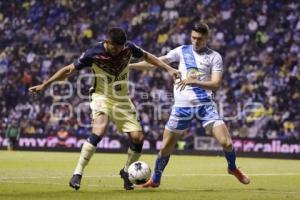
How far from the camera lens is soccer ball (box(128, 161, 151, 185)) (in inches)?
498

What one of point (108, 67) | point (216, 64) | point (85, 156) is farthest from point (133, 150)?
point (216, 64)

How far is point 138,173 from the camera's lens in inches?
498

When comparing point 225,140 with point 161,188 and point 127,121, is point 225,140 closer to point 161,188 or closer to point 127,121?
point 161,188

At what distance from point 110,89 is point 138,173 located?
141 centimetres

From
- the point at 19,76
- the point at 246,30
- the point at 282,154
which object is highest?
the point at 246,30

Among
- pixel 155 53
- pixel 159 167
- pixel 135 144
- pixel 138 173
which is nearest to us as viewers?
pixel 138 173

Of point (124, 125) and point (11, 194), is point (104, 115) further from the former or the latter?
point (11, 194)

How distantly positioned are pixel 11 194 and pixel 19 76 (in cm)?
2629

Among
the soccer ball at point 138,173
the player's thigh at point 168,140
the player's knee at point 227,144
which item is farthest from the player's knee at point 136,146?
the player's knee at point 227,144

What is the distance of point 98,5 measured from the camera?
3909 centimetres

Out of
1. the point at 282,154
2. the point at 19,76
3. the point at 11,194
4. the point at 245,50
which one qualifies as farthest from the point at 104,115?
the point at 19,76

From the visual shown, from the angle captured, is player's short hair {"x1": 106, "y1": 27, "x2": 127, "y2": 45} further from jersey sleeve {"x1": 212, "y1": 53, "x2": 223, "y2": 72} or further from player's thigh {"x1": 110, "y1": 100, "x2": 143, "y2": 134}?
jersey sleeve {"x1": 212, "y1": 53, "x2": 223, "y2": 72}

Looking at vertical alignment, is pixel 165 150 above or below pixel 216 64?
below

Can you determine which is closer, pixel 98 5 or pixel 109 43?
pixel 109 43
